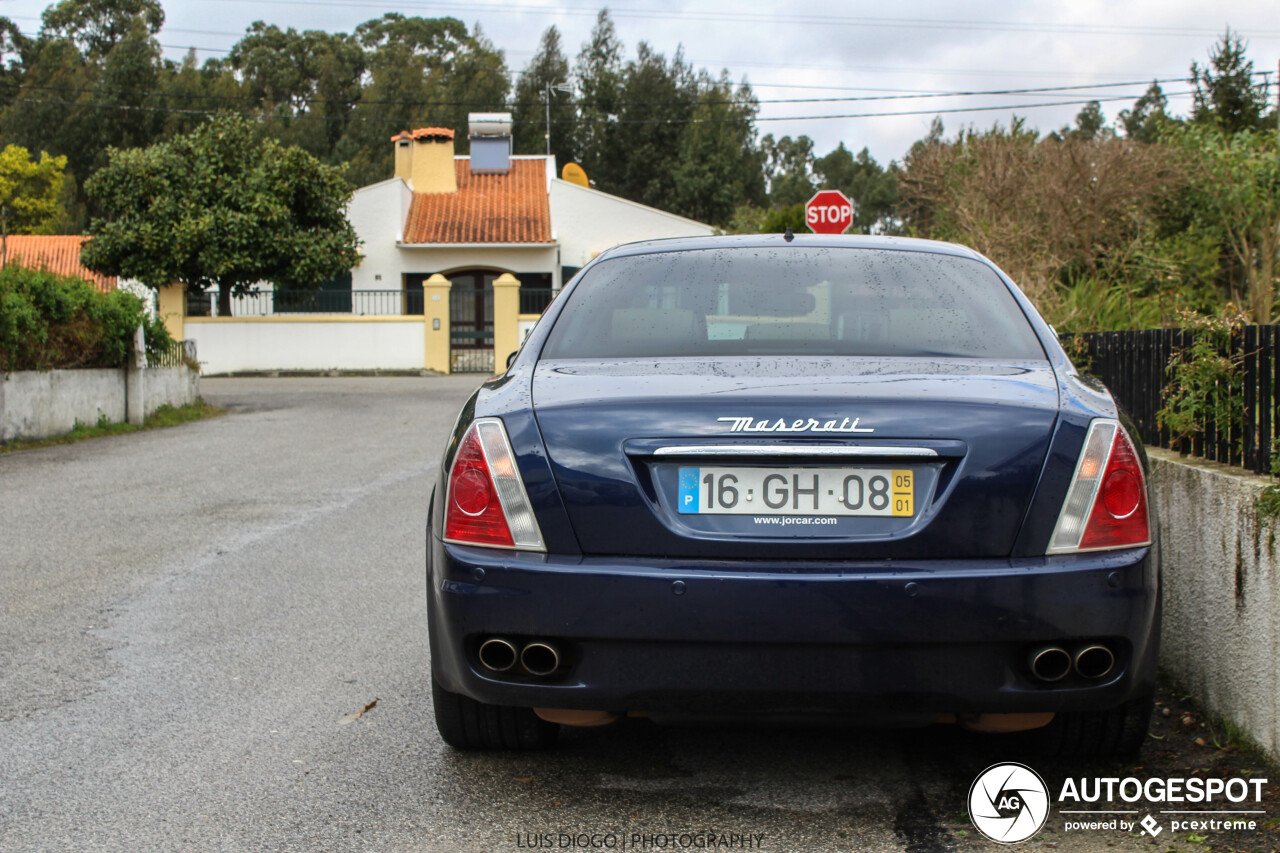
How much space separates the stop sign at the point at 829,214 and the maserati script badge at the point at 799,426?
568 inches

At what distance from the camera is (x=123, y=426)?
53.0 ft

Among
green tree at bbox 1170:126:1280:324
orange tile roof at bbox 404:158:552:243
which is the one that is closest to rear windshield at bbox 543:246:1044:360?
green tree at bbox 1170:126:1280:324

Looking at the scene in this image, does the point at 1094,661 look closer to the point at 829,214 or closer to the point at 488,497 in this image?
the point at 488,497

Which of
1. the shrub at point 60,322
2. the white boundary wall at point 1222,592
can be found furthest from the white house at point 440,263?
the white boundary wall at point 1222,592

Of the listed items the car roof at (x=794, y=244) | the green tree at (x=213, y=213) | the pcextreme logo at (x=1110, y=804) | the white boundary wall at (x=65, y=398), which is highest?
the green tree at (x=213, y=213)

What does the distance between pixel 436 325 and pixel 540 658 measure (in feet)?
99.0

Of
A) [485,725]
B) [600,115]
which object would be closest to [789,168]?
[600,115]

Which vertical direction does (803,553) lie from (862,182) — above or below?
below

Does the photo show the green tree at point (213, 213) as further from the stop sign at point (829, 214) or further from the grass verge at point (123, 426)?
the stop sign at point (829, 214)

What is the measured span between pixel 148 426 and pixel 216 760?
13.9 meters

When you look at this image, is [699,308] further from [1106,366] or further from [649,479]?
[1106,366]

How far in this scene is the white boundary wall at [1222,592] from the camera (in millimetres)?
3576

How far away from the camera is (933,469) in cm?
300

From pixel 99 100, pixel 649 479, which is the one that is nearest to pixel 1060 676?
pixel 649 479
